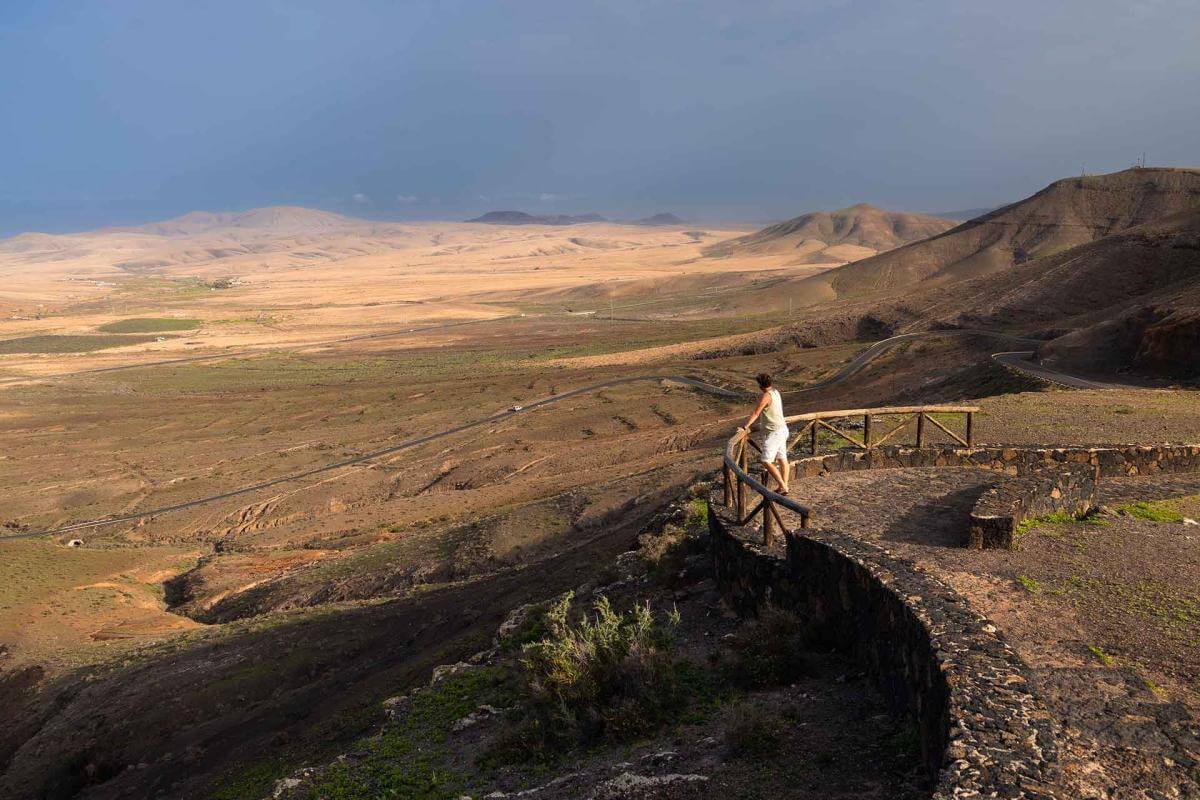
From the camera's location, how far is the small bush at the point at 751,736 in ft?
20.6

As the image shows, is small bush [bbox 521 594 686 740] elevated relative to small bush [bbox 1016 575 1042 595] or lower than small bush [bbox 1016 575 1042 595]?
lower

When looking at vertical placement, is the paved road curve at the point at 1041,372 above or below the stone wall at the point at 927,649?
above

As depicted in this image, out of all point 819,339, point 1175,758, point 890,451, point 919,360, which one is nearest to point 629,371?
→ point 819,339

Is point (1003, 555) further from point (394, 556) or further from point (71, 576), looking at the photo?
point (71, 576)

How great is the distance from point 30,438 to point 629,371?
33.6 m

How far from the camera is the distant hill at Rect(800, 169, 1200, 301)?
8606 centimetres

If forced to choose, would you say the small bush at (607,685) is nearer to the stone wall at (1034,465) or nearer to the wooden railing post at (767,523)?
the wooden railing post at (767,523)

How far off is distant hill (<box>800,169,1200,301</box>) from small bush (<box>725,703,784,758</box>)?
79778 mm

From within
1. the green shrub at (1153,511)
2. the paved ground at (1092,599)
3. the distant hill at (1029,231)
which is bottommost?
the paved ground at (1092,599)

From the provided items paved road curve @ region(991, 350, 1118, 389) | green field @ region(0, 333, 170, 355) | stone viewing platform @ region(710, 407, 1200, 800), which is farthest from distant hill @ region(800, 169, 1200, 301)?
stone viewing platform @ region(710, 407, 1200, 800)

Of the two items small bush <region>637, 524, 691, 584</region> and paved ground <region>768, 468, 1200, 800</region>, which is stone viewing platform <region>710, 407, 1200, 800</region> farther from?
small bush <region>637, 524, 691, 584</region>

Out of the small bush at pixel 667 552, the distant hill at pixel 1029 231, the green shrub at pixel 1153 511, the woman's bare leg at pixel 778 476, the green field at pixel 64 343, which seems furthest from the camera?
the distant hill at pixel 1029 231

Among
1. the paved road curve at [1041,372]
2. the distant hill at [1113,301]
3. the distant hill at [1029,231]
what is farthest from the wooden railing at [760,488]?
the distant hill at [1029,231]

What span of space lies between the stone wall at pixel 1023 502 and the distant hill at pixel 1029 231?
242 ft
